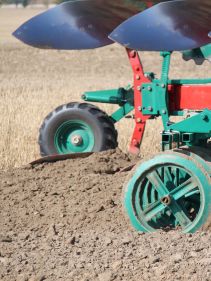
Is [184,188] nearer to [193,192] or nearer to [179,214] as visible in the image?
[193,192]

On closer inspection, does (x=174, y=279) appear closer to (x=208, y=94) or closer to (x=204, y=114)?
(x=204, y=114)

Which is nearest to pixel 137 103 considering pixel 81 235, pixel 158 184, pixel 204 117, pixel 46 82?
pixel 204 117

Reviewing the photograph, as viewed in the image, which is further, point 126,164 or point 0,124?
point 0,124

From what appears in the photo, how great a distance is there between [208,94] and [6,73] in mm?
17521

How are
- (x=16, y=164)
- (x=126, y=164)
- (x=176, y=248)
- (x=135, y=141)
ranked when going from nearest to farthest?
(x=176, y=248) → (x=126, y=164) → (x=135, y=141) → (x=16, y=164)

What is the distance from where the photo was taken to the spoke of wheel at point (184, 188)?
19.9ft

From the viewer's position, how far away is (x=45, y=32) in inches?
348

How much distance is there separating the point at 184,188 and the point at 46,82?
590 inches

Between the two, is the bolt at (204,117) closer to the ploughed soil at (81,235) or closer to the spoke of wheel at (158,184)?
the spoke of wheel at (158,184)

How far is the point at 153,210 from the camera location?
6238mm

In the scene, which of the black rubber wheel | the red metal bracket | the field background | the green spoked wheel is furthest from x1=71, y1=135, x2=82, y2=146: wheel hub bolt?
the green spoked wheel

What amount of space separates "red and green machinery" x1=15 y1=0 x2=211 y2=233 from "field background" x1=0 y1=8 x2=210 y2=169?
4.76 ft

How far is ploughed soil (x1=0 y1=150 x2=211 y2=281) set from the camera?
5.23 meters

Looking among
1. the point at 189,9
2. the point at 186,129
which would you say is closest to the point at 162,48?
the point at 189,9
